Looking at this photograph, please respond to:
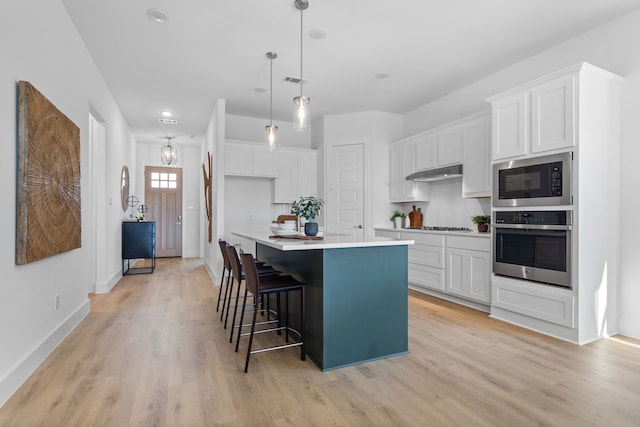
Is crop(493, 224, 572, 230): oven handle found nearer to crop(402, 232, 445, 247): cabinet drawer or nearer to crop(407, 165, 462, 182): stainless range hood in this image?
crop(402, 232, 445, 247): cabinet drawer

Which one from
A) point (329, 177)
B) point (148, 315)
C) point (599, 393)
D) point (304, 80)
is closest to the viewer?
point (599, 393)

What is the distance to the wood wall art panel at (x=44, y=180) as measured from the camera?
2.17 meters

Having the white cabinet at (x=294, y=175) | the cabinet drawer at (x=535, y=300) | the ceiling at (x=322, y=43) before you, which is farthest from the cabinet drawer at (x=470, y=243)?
the white cabinet at (x=294, y=175)

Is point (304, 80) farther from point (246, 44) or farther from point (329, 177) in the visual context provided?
point (329, 177)

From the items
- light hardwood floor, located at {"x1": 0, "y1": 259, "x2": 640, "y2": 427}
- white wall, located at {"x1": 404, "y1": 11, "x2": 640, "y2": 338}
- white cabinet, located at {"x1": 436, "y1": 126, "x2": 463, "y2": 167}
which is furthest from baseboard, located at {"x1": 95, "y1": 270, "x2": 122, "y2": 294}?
white wall, located at {"x1": 404, "y1": 11, "x2": 640, "y2": 338}

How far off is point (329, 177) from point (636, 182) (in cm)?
397

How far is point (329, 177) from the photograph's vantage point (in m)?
5.99

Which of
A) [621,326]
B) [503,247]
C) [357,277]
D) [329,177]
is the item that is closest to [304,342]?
[357,277]

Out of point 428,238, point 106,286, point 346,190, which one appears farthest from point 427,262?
point 106,286

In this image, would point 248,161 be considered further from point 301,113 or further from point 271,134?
point 301,113

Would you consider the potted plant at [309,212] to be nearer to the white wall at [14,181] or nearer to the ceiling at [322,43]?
the ceiling at [322,43]

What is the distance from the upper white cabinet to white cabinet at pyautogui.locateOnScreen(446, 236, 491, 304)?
1.00 metres

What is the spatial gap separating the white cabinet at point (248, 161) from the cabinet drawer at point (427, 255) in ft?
8.85

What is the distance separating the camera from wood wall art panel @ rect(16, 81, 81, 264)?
2.17m
